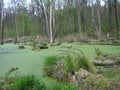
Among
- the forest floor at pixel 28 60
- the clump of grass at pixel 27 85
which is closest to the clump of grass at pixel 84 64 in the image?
the forest floor at pixel 28 60

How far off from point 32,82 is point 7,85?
21.6 inches

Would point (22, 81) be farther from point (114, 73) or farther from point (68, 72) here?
point (114, 73)

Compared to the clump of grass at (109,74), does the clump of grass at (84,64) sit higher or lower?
higher

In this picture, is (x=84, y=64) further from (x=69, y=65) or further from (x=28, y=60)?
(x=28, y=60)

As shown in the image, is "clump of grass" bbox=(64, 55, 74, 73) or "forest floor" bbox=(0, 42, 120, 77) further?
"forest floor" bbox=(0, 42, 120, 77)

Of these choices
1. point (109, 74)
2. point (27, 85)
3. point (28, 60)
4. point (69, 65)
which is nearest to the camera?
point (27, 85)

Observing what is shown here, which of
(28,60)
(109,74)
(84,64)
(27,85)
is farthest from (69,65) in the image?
(28,60)

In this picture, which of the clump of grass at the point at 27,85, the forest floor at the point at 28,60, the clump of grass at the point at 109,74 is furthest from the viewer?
the forest floor at the point at 28,60

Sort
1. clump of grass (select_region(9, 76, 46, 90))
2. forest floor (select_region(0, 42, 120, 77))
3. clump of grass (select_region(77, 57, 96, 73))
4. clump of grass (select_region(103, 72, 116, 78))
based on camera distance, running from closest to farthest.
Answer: clump of grass (select_region(9, 76, 46, 90)) → clump of grass (select_region(103, 72, 116, 78)) → clump of grass (select_region(77, 57, 96, 73)) → forest floor (select_region(0, 42, 120, 77))

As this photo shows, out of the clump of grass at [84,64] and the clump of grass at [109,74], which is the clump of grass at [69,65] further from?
the clump of grass at [109,74]

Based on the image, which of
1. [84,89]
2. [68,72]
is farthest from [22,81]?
[68,72]

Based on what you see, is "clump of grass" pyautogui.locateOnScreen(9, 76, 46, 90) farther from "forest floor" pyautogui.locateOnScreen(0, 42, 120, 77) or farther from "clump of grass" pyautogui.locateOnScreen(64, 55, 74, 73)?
"forest floor" pyautogui.locateOnScreen(0, 42, 120, 77)

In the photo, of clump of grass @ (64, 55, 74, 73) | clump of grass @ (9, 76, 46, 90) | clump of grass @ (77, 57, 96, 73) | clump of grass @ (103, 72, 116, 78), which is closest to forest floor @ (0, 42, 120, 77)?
clump of grass @ (64, 55, 74, 73)

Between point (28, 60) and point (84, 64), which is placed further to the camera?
point (28, 60)
